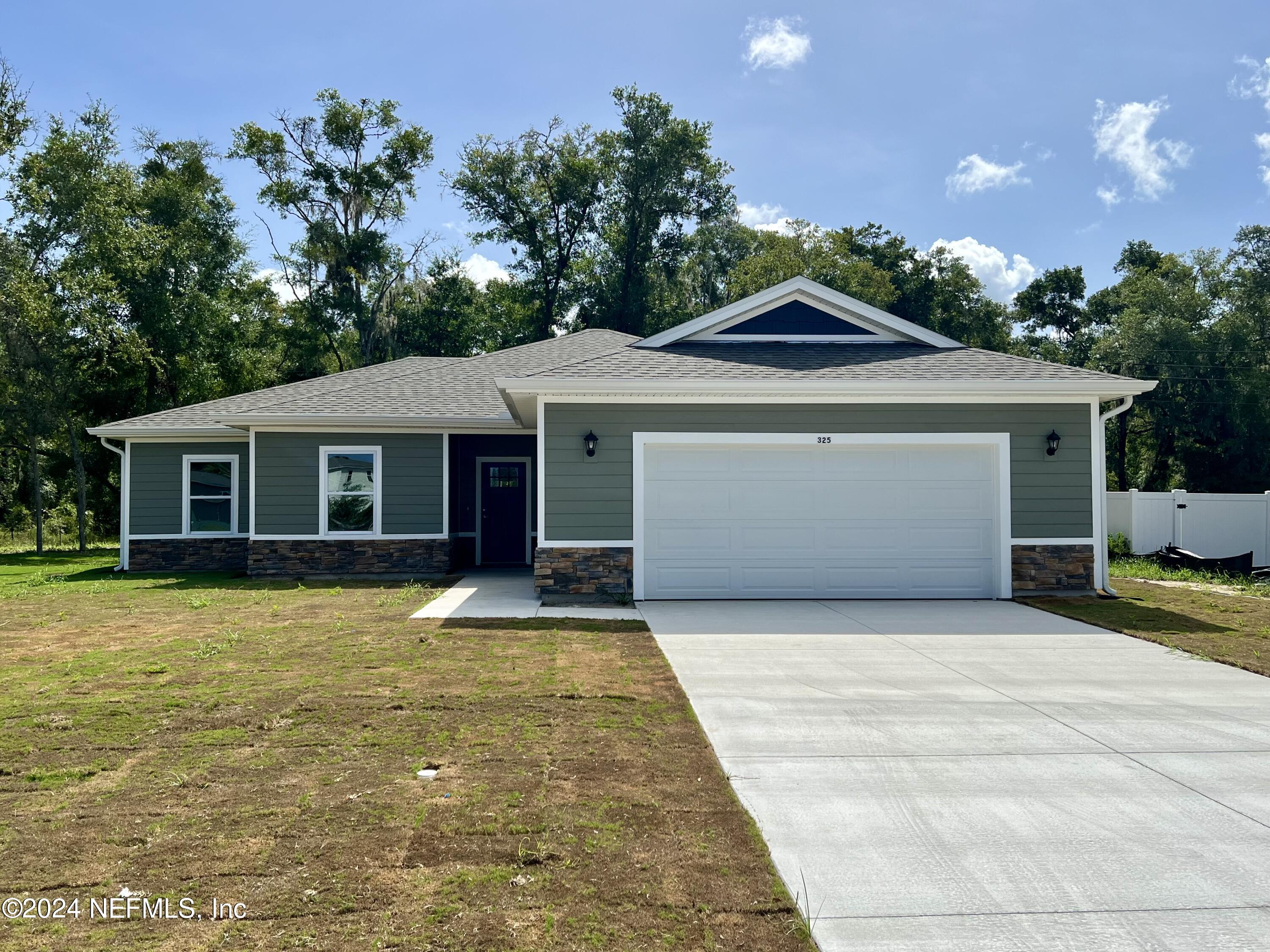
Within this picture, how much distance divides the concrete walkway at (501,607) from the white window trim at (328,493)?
2342mm

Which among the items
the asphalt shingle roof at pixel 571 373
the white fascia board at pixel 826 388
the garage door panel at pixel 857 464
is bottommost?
the garage door panel at pixel 857 464

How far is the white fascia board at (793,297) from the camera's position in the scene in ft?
41.5

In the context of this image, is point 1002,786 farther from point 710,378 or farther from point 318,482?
point 318,482

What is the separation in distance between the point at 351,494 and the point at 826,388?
8245 mm

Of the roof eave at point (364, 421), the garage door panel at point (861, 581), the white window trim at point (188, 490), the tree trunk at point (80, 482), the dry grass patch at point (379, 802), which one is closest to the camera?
the dry grass patch at point (379, 802)

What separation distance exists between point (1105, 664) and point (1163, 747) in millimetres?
2484

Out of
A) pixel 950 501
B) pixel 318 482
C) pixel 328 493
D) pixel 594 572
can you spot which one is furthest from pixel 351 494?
pixel 950 501

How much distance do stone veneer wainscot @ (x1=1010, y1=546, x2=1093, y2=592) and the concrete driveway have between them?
2.99m

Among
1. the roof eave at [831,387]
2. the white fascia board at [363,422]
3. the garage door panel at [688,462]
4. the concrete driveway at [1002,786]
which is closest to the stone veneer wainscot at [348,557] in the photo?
the white fascia board at [363,422]

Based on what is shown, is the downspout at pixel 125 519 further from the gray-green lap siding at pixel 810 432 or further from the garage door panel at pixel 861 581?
the garage door panel at pixel 861 581

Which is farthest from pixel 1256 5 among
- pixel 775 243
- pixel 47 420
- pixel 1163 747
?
pixel 47 420

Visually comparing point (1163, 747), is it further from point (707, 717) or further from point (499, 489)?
point (499, 489)

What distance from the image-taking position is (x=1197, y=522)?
16562 mm

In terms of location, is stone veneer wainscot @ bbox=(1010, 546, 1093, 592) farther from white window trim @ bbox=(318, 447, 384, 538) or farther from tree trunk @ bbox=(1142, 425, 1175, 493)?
tree trunk @ bbox=(1142, 425, 1175, 493)
